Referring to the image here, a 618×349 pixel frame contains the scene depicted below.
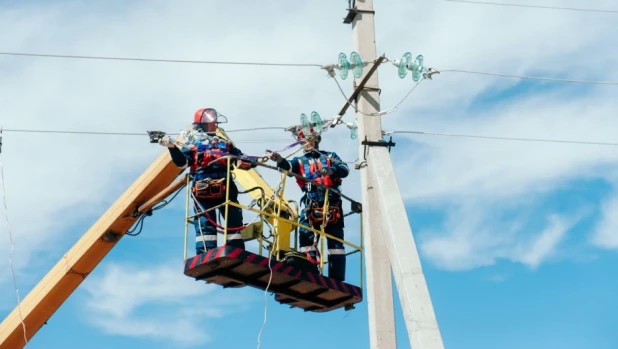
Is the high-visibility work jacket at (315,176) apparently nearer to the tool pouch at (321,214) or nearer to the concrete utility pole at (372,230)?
the tool pouch at (321,214)

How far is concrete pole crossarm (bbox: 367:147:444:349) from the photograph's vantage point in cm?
1103

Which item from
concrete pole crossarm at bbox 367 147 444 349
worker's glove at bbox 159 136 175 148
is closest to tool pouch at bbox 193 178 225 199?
worker's glove at bbox 159 136 175 148

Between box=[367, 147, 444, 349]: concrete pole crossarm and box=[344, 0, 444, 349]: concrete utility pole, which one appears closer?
box=[367, 147, 444, 349]: concrete pole crossarm

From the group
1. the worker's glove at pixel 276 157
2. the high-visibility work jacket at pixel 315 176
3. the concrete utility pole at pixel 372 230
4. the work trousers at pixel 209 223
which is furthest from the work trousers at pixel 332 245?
the concrete utility pole at pixel 372 230

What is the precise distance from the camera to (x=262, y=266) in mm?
13000

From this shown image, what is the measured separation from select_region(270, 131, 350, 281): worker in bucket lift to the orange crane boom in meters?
2.40

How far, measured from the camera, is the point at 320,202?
1400 cm

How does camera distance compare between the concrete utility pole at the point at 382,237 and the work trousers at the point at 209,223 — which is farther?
the work trousers at the point at 209,223

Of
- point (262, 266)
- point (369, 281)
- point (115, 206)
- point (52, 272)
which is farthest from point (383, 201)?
point (52, 272)

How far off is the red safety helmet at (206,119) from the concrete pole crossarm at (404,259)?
2.27m

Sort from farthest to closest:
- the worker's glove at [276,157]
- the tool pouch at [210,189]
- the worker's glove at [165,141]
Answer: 1. the worker's glove at [276,157]
2. the tool pouch at [210,189]
3. the worker's glove at [165,141]

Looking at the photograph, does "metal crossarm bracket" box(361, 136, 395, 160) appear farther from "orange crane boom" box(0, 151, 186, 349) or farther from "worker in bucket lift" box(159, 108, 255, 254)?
"orange crane boom" box(0, 151, 186, 349)

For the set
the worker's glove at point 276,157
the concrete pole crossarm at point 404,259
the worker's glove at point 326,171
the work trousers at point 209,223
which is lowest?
the concrete pole crossarm at point 404,259

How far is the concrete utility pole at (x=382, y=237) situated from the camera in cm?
1119
